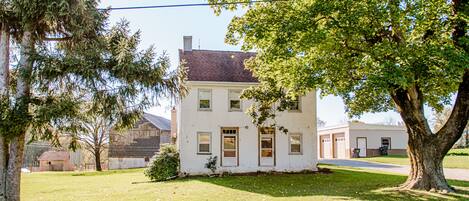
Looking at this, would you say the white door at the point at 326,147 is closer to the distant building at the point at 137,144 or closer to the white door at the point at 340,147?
the white door at the point at 340,147

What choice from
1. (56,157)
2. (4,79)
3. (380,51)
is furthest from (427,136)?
(56,157)

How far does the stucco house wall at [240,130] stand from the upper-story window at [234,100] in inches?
8.2

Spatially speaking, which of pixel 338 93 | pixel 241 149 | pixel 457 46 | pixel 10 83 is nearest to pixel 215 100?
pixel 241 149

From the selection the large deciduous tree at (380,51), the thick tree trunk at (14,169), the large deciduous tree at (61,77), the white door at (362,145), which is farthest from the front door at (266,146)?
the white door at (362,145)

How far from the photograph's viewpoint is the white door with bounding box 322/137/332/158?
44325 mm

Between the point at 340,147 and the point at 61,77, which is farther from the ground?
the point at 61,77

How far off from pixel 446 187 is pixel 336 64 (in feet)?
19.6

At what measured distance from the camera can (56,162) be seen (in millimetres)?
48406

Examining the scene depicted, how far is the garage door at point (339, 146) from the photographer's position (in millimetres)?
41281

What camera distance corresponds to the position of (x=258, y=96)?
2080 cm

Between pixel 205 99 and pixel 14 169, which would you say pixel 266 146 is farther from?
pixel 14 169

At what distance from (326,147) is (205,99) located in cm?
2541

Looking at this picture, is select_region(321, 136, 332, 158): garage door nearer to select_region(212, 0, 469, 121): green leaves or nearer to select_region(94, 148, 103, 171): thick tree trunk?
select_region(94, 148, 103, 171): thick tree trunk

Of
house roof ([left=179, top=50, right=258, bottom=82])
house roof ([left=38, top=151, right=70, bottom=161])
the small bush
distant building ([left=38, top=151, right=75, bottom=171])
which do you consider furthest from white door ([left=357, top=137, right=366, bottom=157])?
house roof ([left=38, top=151, right=70, bottom=161])
